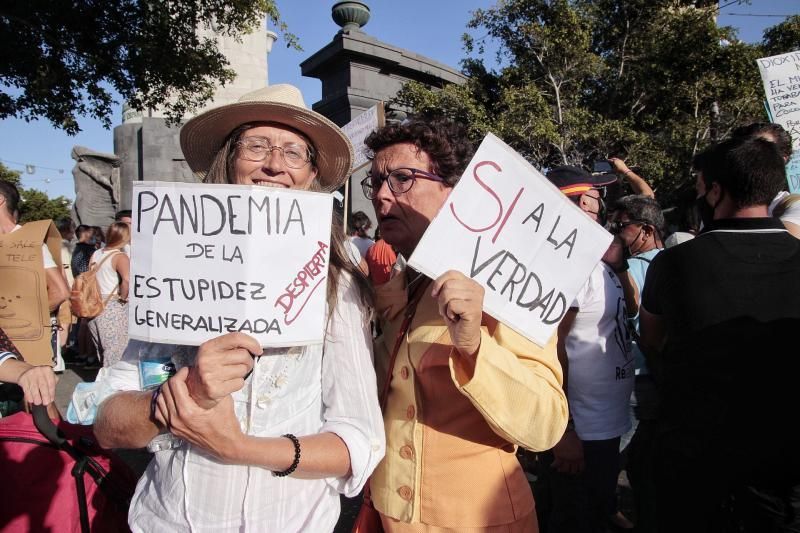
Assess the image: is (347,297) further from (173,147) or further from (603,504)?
(173,147)

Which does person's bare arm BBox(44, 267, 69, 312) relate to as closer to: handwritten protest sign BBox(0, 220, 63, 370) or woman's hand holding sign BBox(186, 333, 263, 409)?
handwritten protest sign BBox(0, 220, 63, 370)

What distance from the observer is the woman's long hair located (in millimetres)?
1472

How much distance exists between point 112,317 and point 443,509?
4.30 metres

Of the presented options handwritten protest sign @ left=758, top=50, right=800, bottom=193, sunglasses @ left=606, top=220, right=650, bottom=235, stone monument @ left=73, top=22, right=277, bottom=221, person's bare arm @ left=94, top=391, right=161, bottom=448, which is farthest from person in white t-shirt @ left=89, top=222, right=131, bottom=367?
stone monument @ left=73, top=22, right=277, bottom=221

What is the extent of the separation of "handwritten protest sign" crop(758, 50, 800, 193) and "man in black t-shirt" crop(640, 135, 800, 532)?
215cm

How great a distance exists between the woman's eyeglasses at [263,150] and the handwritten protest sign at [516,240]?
22.2 inches

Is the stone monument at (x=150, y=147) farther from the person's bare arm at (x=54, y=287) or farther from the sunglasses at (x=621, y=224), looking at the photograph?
the sunglasses at (x=621, y=224)

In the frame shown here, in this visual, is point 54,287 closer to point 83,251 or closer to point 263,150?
point 263,150

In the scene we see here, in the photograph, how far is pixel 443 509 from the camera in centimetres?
143

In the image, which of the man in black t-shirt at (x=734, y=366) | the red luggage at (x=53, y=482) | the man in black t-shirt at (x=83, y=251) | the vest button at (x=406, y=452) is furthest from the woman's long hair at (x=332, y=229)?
the man in black t-shirt at (x=83, y=251)

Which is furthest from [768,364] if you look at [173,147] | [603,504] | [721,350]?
[173,147]

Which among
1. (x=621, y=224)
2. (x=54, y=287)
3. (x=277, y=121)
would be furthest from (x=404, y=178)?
(x=54, y=287)

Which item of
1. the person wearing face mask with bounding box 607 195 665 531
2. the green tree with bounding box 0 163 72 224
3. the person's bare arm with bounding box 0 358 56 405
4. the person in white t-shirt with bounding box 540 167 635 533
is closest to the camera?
the person's bare arm with bounding box 0 358 56 405

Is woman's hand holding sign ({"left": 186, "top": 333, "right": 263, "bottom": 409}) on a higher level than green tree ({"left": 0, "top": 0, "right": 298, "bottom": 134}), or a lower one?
lower
